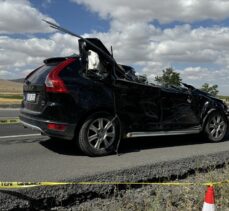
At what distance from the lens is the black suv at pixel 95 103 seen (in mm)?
6215


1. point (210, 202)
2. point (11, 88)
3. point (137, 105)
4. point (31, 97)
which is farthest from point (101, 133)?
point (11, 88)

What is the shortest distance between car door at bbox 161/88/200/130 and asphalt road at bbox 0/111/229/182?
18.8 inches

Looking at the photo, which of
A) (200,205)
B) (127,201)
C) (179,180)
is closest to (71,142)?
(179,180)

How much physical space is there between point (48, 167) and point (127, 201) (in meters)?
1.42

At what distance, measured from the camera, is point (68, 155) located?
657cm

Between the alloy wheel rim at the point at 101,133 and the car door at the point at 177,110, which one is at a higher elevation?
the car door at the point at 177,110

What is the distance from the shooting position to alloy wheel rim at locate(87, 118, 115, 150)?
6.43 meters

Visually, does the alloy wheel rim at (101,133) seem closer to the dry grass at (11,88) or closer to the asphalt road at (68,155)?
the asphalt road at (68,155)

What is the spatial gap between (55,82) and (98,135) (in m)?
1.14

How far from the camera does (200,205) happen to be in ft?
15.5

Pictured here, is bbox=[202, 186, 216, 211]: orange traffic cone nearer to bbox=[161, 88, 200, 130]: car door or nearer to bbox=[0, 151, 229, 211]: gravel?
bbox=[0, 151, 229, 211]: gravel

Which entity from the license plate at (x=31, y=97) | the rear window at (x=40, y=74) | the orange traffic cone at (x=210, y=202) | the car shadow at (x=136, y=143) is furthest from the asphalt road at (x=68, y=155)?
the orange traffic cone at (x=210, y=202)

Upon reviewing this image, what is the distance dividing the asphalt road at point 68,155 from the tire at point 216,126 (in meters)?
0.18

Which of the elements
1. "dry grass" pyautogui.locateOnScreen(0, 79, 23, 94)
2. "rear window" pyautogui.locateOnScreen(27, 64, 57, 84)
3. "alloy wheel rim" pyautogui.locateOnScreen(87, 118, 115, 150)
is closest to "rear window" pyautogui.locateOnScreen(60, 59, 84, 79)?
"rear window" pyautogui.locateOnScreen(27, 64, 57, 84)
